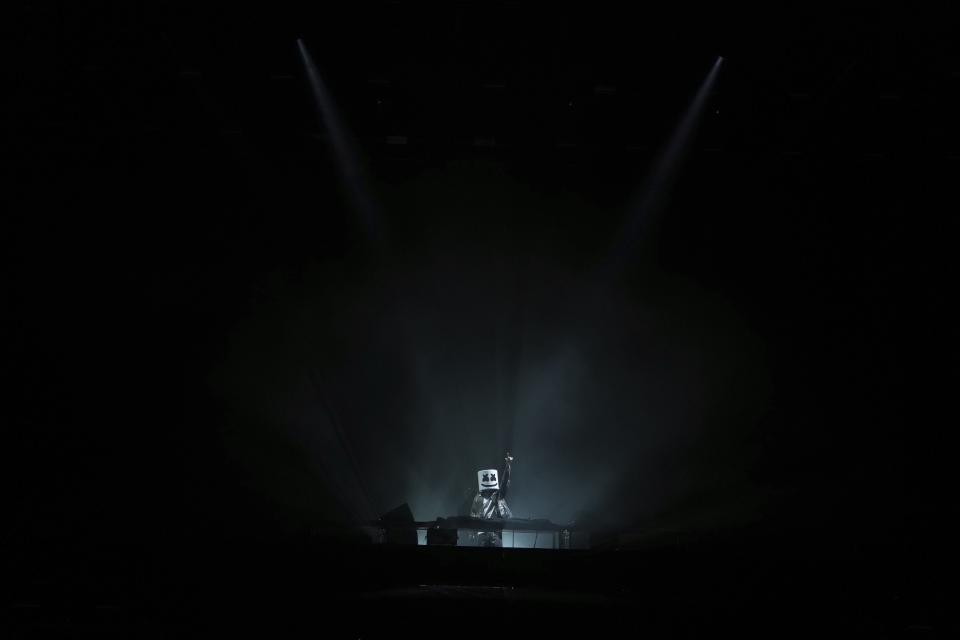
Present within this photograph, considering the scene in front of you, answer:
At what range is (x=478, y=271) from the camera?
26.3 feet

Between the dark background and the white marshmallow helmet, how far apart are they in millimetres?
632

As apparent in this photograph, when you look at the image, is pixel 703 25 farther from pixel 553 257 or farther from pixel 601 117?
pixel 553 257

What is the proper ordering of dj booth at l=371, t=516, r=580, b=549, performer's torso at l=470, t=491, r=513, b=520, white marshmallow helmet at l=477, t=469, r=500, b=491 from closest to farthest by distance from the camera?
dj booth at l=371, t=516, r=580, b=549 → performer's torso at l=470, t=491, r=513, b=520 → white marshmallow helmet at l=477, t=469, r=500, b=491

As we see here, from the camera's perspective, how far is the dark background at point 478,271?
20.0 feet

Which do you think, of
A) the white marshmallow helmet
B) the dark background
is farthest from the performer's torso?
the dark background

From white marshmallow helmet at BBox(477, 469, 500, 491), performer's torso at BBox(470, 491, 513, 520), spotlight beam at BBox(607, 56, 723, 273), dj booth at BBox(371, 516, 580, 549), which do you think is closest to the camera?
dj booth at BBox(371, 516, 580, 549)

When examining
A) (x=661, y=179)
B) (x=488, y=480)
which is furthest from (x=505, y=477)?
(x=661, y=179)

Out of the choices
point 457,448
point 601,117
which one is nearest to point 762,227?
point 601,117

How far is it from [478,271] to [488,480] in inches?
84.3

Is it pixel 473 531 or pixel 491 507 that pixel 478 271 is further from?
pixel 473 531

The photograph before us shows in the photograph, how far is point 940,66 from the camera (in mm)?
5984

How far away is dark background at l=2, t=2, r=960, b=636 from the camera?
6.09 m

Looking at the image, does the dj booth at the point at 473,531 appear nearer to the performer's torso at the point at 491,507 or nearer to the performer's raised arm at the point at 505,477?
the performer's torso at the point at 491,507

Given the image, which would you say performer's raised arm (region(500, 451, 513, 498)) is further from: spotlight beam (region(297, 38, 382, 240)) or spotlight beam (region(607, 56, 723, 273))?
spotlight beam (region(297, 38, 382, 240))
